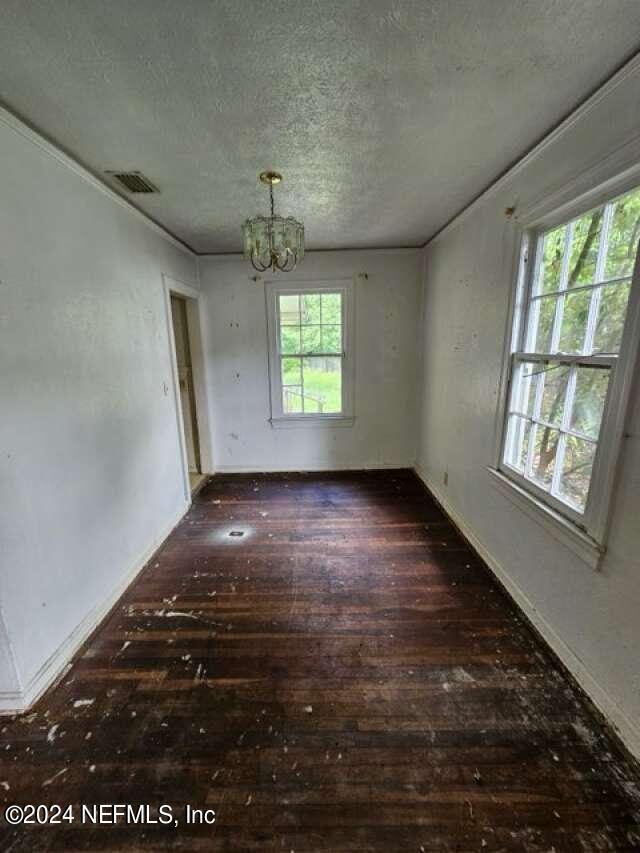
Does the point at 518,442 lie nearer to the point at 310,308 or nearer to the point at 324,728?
the point at 324,728

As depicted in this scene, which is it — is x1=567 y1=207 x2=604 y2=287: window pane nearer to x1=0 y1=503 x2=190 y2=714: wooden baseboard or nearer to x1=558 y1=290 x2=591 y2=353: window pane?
x1=558 y1=290 x2=591 y2=353: window pane

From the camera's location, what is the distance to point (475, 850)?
1.02 meters

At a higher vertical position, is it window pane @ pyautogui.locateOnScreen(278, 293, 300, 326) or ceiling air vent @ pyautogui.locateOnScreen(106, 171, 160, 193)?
ceiling air vent @ pyautogui.locateOnScreen(106, 171, 160, 193)

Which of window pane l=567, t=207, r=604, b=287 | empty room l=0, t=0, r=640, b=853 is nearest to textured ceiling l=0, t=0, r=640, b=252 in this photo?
empty room l=0, t=0, r=640, b=853

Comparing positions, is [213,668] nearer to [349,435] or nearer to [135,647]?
[135,647]

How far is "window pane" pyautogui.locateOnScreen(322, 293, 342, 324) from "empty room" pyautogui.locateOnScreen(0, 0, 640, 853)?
43.4 inches

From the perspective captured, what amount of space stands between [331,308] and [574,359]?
2.56m

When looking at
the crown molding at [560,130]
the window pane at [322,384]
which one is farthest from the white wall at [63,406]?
the crown molding at [560,130]

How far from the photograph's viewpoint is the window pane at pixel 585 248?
1494 millimetres

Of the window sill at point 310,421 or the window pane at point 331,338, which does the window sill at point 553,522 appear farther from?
the window pane at point 331,338

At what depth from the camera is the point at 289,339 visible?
3.79 m

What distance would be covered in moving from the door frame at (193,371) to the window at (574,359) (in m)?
2.52

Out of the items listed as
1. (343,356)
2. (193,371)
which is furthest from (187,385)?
(343,356)

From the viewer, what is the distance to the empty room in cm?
110
